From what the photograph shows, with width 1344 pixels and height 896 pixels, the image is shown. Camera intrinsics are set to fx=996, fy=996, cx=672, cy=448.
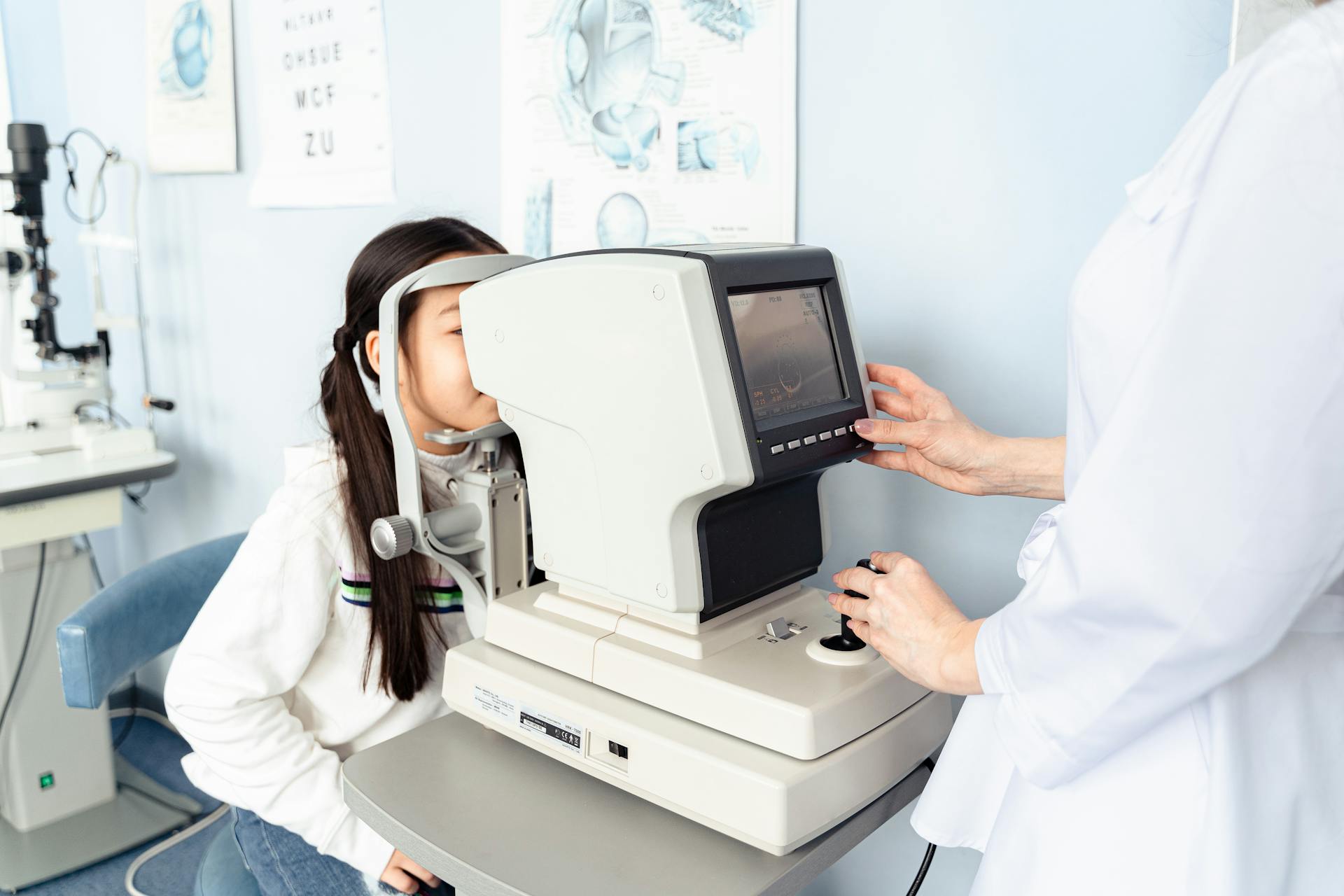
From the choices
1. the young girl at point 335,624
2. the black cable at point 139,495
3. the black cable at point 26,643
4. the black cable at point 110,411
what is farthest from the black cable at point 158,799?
the young girl at point 335,624

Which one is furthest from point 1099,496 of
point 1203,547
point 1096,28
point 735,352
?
point 1096,28

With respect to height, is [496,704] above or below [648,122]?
below

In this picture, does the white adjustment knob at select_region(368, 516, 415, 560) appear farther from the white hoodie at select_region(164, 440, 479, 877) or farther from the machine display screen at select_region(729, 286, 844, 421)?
the machine display screen at select_region(729, 286, 844, 421)

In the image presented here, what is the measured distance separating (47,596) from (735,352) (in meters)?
1.88

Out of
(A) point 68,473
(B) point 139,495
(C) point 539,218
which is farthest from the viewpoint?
(B) point 139,495

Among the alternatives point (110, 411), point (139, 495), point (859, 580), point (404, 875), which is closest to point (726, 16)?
point (859, 580)

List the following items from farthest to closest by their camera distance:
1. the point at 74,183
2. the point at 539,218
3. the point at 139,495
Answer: the point at 139,495, the point at 74,183, the point at 539,218

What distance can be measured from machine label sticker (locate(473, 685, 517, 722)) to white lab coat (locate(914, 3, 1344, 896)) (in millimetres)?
424

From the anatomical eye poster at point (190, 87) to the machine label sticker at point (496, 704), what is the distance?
1490 mm

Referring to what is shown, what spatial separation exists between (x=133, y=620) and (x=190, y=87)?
1225 mm

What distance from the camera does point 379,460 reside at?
113 centimetres

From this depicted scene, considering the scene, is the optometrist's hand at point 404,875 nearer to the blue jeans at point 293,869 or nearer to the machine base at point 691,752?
the blue jeans at point 293,869

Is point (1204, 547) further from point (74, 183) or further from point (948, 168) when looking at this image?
point (74, 183)

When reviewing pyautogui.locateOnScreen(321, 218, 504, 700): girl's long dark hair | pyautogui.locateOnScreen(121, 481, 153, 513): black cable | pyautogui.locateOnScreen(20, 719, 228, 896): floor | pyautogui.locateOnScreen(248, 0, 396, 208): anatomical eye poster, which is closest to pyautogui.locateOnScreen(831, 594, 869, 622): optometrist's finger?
pyautogui.locateOnScreen(321, 218, 504, 700): girl's long dark hair
